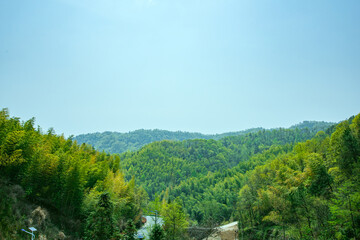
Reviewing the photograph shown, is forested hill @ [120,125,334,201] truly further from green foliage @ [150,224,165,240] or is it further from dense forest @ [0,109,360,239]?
green foliage @ [150,224,165,240]

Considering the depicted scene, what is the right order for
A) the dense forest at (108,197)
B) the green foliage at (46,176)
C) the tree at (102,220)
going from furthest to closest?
the green foliage at (46,176) → the tree at (102,220) → the dense forest at (108,197)

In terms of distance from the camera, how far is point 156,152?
13388 cm

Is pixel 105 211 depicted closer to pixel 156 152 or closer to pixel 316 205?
pixel 316 205

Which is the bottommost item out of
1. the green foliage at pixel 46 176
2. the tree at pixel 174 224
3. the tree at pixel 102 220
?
the tree at pixel 174 224

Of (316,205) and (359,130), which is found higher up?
(359,130)

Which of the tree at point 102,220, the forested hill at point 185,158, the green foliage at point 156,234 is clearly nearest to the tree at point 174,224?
the green foliage at point 156,234

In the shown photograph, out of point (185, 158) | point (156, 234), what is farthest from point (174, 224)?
point (185, 158)

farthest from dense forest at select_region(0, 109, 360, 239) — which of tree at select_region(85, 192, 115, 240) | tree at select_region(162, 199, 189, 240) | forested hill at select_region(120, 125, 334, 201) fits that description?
forested hill at select_region(120, 125, 334, 201)

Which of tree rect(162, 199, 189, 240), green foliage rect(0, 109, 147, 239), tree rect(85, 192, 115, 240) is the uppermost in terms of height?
green foliage rect(0, 109, 147, 239)

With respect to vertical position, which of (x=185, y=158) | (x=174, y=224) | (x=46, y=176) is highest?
(x=185, y=158)

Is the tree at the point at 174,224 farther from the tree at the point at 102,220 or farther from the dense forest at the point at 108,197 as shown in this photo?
the tree at the point at 102,220

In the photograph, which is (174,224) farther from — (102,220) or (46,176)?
(46,176)

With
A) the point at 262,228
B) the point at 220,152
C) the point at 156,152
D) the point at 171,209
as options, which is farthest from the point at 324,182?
the point at 220,152

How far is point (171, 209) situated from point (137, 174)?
85594 millimetres
